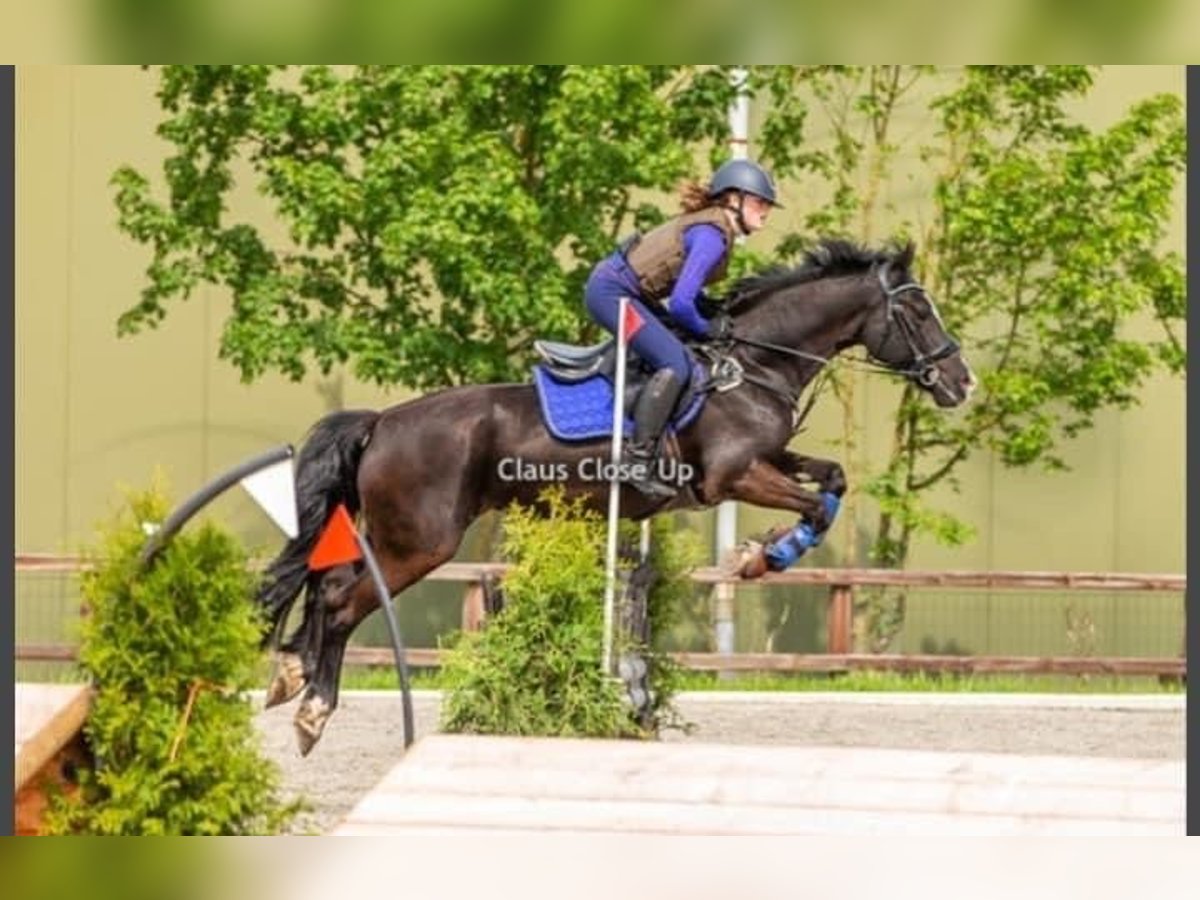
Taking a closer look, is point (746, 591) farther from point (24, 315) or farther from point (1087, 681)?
point (24, 315)

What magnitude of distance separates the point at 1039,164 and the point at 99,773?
354 inches

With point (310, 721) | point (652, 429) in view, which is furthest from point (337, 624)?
point (652, 429)

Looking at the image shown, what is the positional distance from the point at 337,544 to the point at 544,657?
68 cm

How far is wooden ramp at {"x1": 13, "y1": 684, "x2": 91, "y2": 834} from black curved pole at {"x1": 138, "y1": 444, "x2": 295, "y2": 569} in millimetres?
310

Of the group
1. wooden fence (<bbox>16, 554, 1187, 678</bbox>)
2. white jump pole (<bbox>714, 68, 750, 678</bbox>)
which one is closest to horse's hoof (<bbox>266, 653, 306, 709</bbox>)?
wooden fence (<bbox>16, 554, 1187, 678</bbox>)

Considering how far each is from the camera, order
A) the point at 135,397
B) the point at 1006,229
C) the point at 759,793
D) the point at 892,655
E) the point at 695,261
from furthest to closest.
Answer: the point at 135,397
the point at 892,655
the point at 1006,229
the point at 695,261
the point at 759,793

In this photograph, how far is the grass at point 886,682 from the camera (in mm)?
12281

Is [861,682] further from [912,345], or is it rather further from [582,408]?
[582,408]

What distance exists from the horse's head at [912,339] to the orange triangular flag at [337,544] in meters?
1.90

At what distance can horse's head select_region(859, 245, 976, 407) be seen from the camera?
8406 mm

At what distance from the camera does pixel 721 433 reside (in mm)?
8289

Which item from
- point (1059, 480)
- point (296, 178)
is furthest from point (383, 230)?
point (1059, 480)

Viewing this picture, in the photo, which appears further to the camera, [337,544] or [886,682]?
[886,682]

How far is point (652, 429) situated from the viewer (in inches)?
320
